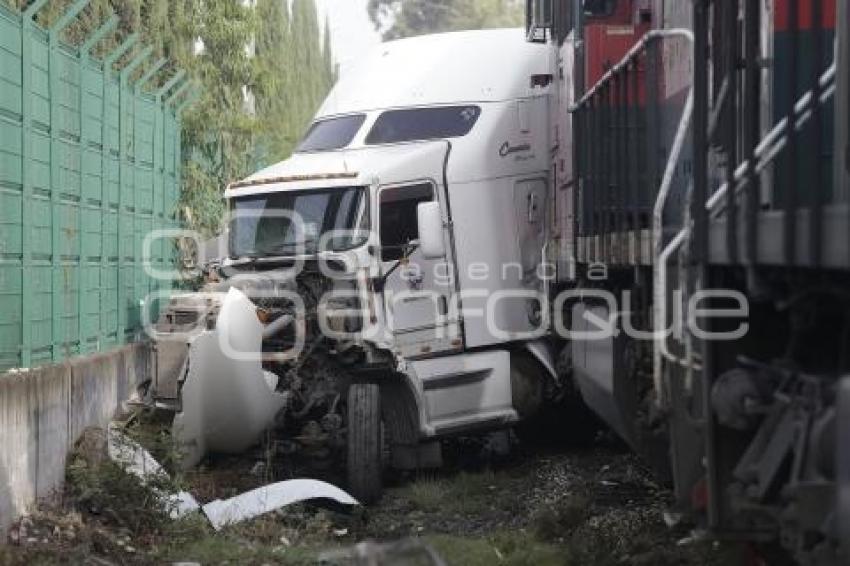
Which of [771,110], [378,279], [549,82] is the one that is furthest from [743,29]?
[549,82]

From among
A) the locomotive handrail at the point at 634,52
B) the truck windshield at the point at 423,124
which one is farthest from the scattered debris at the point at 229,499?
the locomotive handrail at the point at 634,52

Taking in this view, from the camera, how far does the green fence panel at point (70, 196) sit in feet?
29.4

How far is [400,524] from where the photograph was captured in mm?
10117

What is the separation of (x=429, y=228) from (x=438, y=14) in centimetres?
4999

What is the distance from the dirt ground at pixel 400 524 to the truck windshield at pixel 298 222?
6.34 feet

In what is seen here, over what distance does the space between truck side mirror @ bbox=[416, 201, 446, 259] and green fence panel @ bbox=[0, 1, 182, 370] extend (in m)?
2.87

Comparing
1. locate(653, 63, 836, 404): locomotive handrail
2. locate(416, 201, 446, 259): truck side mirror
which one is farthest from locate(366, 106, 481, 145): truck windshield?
locate(653, 63, 836, 404): locomotive handrail

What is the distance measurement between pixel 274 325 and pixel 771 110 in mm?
6401

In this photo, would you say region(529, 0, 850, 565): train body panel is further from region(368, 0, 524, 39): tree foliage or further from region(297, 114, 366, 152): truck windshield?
region(368, 0, 524, 39): tree foliage

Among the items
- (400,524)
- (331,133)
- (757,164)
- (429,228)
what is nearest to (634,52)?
(757,164)

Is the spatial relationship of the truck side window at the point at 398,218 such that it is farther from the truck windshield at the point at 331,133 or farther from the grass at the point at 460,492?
the grass at the point at 460,492

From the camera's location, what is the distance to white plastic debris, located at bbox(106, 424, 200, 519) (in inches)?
370

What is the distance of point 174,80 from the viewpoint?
1457 centimetres

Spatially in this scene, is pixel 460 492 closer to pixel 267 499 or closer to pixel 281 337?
A: pixel 267 499
